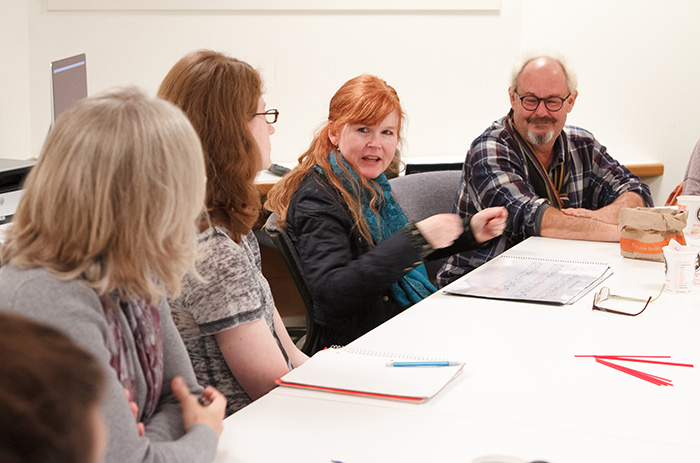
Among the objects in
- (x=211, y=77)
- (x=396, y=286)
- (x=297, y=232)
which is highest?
(x=211, y=77)

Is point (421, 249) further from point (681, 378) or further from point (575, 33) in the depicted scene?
point (575, 33)

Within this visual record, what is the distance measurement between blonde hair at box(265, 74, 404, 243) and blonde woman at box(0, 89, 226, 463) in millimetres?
1027

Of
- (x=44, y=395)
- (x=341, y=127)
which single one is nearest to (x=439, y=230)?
(x=341, y=127)

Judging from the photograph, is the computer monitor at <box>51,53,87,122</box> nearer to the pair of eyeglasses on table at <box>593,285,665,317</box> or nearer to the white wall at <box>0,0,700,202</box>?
the white wall at <box>0,0,700,202</box>

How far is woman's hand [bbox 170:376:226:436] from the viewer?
39.9 inches

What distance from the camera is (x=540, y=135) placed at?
8.66 feet

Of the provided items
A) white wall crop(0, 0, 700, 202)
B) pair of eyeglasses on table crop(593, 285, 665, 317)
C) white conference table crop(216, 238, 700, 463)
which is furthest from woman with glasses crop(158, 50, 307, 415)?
white wall crop(0, 0, 700, 202)

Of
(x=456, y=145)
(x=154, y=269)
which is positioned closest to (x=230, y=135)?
(x=154, y=269)

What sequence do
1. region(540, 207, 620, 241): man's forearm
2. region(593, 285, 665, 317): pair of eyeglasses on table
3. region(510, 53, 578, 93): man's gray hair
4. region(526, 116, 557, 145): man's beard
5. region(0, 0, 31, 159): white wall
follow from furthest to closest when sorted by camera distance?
region(0, 0, 31, 159): white wall < region(510, 53, 578, 93): man's gray hair < region(526, 116, 557, 145): man's beard < region(540, 207, 620, 241): man's forearm < region(593, 285, 665, 317): pair of eyeglasses on table

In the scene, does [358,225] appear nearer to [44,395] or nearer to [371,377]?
[371,377]

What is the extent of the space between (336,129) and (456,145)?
2159mm

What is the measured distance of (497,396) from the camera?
3.85 feet

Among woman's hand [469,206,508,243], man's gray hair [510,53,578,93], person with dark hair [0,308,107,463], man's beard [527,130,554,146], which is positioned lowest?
woman's hand [469,206,508,243]

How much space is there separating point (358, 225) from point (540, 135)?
38.9 inches
